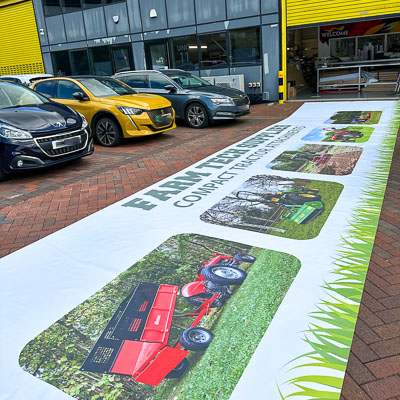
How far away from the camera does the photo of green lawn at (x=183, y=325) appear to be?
80.0 inches

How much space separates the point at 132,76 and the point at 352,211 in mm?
8167

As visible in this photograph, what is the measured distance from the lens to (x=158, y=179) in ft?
18.6

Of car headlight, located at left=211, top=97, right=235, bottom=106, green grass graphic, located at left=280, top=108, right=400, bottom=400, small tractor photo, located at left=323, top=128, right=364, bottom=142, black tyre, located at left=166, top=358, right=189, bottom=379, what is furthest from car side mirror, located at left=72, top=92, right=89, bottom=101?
Answer: black tyre, located at left=166, top=358, right=189, bottom=379

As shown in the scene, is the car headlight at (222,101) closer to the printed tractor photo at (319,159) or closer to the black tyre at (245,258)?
the printed tractor photo at (319,159)

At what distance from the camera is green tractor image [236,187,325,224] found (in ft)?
13.2

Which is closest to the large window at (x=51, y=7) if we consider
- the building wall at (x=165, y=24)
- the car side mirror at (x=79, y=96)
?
the building wall at (x=165, y=24)

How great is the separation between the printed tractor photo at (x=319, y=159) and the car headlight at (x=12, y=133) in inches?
146

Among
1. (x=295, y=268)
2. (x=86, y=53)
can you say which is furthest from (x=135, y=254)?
(x=86, y=53)

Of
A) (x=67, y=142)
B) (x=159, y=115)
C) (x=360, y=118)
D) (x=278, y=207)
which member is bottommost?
(x=278, y=207)

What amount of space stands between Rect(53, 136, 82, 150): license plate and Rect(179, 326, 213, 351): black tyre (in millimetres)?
4349

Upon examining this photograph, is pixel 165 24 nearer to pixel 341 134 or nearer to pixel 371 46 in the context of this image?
pixel 371 46

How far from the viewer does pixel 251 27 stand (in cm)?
1368

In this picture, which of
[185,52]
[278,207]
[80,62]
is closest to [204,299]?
[278,207]

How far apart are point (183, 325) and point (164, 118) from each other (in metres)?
6.53
